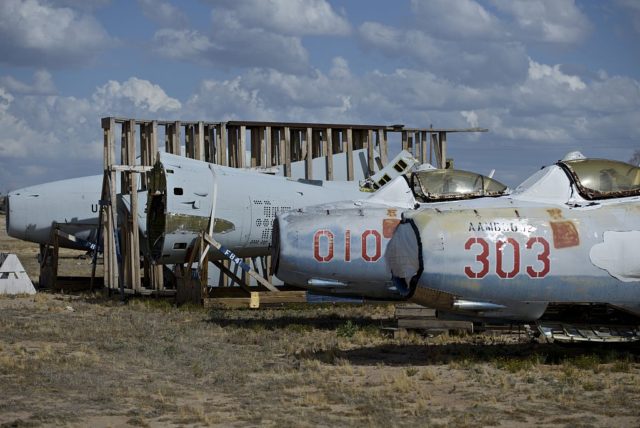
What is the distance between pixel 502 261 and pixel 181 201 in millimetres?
10301

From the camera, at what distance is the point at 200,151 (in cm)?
2453

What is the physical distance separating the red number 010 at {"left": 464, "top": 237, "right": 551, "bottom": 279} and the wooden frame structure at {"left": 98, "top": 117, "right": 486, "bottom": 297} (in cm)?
1260

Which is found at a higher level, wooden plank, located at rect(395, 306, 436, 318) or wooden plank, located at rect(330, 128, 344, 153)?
wooden plank, located at rect(330, 128, 344, 153)

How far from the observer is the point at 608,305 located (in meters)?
12.4

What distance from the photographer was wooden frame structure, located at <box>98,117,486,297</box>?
23.5 metres

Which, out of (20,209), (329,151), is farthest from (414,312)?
(20,209)

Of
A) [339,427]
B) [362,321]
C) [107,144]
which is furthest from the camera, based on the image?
[107,144]

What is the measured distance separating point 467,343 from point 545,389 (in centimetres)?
393

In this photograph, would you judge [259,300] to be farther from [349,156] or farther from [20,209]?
[20,209]

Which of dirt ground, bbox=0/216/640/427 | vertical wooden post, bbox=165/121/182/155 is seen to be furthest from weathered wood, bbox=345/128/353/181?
dirt ground, bbox=0/216/640/427

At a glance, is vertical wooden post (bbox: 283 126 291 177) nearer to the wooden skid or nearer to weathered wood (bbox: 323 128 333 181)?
weathered wood (bbox: 323 128 333 181)

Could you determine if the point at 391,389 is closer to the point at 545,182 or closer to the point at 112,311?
the point at 545,182

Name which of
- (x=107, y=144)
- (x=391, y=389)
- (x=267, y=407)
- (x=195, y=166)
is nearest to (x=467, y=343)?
(x=391, y=389)

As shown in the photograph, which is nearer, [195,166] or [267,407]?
[267,407]
